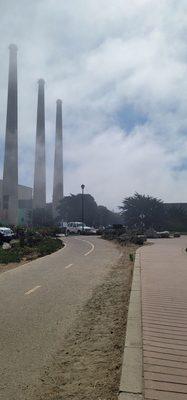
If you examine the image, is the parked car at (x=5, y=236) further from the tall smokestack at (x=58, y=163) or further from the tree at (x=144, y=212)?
the tall smokestack at (x=58, y=163)

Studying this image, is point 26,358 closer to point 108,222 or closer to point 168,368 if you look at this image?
point 168,368

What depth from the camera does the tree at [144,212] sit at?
95500mm

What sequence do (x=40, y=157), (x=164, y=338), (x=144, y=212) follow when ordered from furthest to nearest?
1. (x=40, y=157)
2. (x=144, y=212)
3. (x=164, y=338)

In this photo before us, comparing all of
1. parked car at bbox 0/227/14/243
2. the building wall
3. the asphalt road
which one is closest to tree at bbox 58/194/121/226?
the building wall

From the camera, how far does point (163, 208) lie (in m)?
97.6

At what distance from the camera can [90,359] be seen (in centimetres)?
675

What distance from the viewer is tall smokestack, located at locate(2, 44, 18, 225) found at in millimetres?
90438

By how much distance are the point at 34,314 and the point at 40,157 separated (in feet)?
318

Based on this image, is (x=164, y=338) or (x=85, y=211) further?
(x=85, y=211)

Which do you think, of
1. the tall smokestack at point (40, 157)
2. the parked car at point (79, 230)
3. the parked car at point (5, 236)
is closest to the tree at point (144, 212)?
the tall smokestack at point (40, 157)

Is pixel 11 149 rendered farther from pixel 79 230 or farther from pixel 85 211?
pixel 85 211

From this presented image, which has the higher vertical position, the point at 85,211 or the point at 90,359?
the point at 85,211

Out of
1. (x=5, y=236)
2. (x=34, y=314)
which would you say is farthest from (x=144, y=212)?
(x=34, y=314)

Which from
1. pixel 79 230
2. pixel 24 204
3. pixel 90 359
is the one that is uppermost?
pixel 24 204
